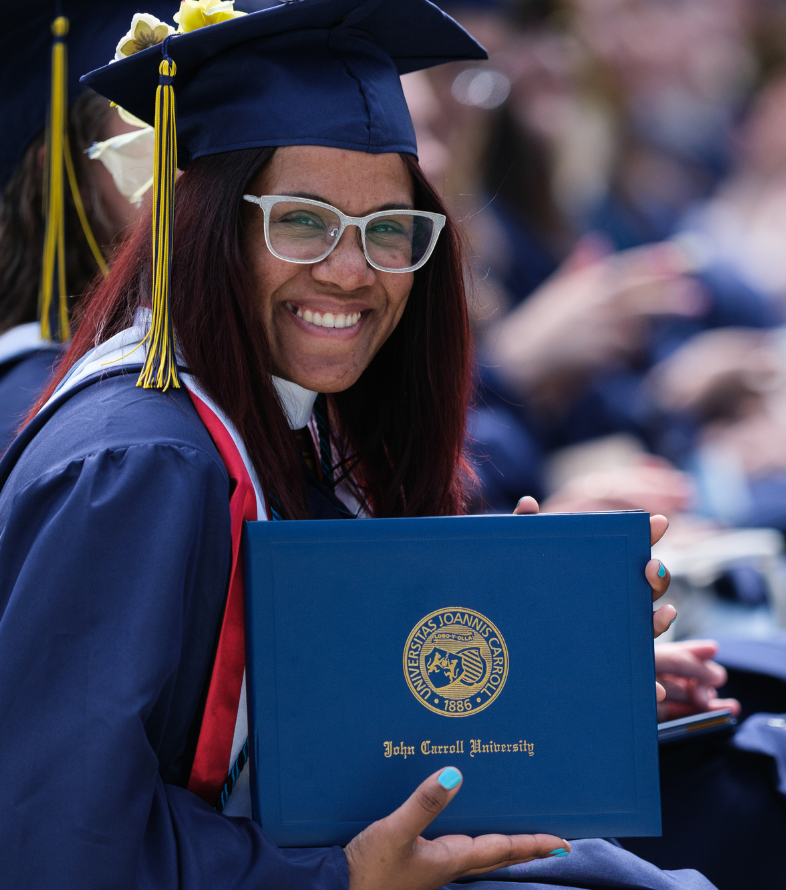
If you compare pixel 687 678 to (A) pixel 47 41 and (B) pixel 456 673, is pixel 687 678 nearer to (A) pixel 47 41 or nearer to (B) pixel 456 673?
(B) pixel 456 673

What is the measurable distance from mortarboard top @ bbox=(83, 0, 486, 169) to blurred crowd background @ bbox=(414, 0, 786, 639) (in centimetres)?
158

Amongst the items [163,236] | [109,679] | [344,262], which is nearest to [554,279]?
[344,262]

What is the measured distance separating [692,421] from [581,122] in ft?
4.72

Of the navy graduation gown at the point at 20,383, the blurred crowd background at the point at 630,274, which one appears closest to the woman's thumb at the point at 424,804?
the navy graduation gown at the point at 20,383

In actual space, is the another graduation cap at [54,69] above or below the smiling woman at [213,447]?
above

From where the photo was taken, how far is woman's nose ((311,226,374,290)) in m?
1.36

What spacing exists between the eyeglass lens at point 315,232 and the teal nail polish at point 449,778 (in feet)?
2.24

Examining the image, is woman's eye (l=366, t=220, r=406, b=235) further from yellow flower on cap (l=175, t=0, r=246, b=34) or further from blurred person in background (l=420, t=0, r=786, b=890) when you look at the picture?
blurred person in background (l=420, t=0, r=786, b=890)

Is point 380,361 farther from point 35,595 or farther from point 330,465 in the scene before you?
point 35,595

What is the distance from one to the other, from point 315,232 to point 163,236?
0.21m

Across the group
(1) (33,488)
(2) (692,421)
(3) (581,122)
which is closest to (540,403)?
(2) (692,421)

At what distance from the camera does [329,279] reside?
1.37 m

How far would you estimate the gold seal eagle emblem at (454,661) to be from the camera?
1.16 m

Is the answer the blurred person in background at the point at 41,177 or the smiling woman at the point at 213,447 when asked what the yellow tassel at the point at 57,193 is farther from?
the smiling woman at the point at 213,447
